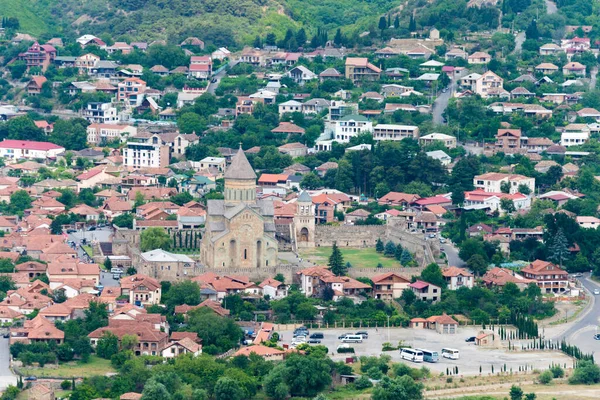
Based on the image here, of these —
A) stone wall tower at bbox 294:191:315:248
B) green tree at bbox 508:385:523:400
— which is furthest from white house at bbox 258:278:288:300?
green tree at bbox 508:385:523:400

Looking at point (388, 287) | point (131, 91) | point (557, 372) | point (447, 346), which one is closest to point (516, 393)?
point (557, 372)

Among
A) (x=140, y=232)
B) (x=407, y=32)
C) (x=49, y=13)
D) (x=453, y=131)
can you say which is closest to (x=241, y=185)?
(x=140, y=232)

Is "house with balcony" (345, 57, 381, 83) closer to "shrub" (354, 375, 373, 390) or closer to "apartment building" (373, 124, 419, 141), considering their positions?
"apartment building" (373, 124, 419, 141)

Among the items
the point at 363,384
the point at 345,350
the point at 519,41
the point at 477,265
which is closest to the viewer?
the point at 363,384

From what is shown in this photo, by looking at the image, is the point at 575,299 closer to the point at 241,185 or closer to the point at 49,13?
the point at 241,185

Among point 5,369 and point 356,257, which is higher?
point 356,257

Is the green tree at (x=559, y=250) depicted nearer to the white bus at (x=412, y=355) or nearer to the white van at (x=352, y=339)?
the white van at (x=352, y=339)

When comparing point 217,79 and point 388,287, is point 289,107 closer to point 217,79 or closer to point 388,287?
point 217,79
